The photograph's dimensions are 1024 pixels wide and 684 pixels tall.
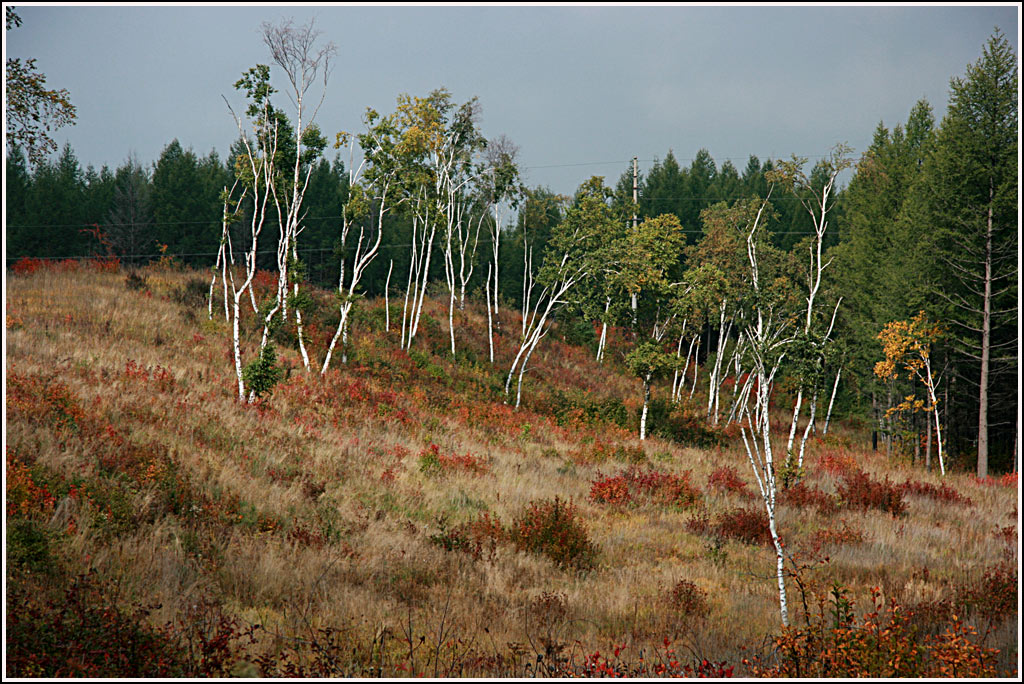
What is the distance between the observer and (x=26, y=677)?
14.3ft

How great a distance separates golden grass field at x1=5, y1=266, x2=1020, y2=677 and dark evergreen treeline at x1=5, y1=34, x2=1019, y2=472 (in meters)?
4.90

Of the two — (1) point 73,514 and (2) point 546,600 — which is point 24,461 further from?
(2) point 546,600

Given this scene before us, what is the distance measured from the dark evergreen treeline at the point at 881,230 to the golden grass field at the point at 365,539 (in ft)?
16.1

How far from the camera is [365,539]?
29.9 ft

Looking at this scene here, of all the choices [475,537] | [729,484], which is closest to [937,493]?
[729,484]

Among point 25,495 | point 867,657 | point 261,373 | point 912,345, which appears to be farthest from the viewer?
point 912,345

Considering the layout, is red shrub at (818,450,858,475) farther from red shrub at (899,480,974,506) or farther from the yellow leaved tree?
the yellow leaved tree

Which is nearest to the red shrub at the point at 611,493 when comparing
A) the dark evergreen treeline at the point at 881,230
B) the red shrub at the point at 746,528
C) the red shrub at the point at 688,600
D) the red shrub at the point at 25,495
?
the red shrub at the point at 746,528

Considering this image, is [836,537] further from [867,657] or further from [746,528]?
[867,657]

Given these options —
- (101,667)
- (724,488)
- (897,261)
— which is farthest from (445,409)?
(897,261)

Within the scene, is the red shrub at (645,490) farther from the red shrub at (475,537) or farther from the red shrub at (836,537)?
the red shrub at (475,537)

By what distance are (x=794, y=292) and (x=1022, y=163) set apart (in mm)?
15458

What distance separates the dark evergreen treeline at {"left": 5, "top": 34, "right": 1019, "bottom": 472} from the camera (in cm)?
1928

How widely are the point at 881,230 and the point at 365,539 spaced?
32.1m
